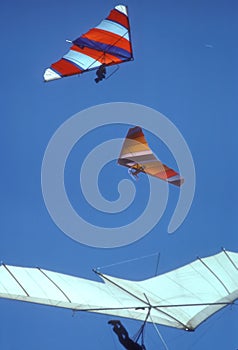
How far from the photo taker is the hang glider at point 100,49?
7.18 m

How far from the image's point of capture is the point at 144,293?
19.3 ft

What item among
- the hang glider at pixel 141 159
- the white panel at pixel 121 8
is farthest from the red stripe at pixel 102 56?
the hang glider at pixel 141 159

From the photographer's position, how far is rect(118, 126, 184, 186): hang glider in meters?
7.31

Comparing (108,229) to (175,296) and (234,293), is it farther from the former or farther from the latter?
(234,293)

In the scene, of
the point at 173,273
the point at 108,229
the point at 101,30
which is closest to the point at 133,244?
the point at 108,229

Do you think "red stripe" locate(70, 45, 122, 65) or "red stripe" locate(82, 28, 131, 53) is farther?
"red stripe" locate(70, 45, 122, 65)

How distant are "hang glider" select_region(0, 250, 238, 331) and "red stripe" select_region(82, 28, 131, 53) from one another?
283 centimetres

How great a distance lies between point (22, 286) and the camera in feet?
17.8


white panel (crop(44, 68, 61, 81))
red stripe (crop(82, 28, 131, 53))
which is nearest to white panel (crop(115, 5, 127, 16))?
red stripe (crop(82, 28, 131, 53))

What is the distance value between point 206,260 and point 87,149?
2.12 metres

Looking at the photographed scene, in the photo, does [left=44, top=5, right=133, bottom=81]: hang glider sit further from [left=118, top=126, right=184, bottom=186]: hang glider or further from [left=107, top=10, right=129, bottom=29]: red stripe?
[left=118, top=126, right=184, bottom=186]: hang glider

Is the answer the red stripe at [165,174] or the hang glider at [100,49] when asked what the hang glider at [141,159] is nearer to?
the red stripe at [165,174]

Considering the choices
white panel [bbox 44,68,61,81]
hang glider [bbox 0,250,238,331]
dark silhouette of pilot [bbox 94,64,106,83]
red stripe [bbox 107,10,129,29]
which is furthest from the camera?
dark silhouette of pilot [bbox 94,64,106,83]

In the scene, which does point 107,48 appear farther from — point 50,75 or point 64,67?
point 50,75
